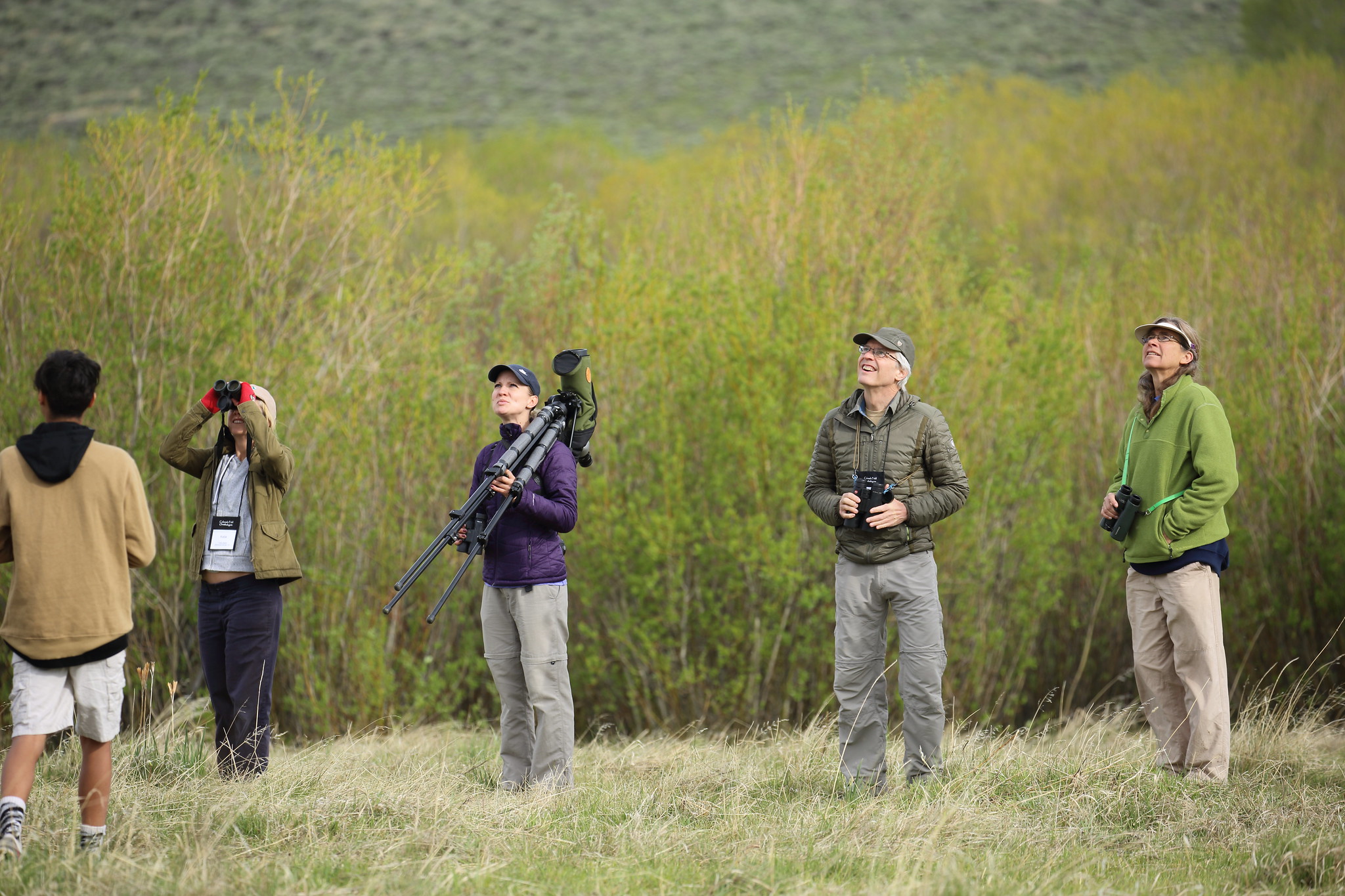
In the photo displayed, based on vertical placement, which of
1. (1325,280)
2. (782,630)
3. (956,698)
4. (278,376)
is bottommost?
(956,698)

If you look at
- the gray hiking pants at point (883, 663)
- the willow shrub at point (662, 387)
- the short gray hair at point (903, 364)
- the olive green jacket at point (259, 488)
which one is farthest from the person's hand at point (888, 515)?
the willow shrub at point (662, 387)

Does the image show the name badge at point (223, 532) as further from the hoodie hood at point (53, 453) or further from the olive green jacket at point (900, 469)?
the olive green jacket at point (900, 469)

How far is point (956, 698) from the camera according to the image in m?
8.41

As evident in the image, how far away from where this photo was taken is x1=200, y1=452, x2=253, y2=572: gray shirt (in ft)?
13.7

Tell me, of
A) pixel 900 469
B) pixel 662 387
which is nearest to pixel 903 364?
pixel 900 469

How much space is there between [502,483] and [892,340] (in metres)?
1.61

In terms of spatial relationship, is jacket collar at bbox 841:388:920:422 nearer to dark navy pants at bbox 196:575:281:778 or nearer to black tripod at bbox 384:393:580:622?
black tripod at bbox 384:393:580:622

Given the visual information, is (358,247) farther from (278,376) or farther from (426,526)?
(426,526)

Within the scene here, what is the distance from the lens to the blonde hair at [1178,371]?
14.2 feet

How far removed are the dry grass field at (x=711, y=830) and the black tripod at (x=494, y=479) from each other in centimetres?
76

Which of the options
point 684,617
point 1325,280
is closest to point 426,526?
point 684,617

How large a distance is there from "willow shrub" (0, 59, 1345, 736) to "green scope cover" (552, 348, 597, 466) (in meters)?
3.23

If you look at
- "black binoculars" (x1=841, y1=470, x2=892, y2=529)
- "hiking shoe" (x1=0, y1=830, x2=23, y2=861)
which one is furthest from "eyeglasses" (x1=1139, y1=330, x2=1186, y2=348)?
"hiking shoe" (x1=0, y1=830, x2=23, y2=861)

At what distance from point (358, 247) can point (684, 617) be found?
3920mm
